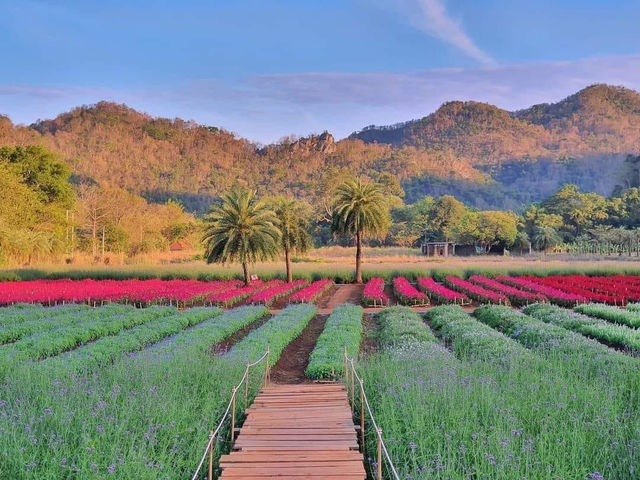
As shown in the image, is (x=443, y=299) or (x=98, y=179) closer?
Answer: (x=443, y=299)

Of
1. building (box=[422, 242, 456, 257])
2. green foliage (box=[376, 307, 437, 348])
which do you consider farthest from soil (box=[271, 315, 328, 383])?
building (box=[422, 242, 456, 257])

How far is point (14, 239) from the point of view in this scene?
48.6 meters

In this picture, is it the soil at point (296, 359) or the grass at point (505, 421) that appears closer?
the grass at point (505, 421)

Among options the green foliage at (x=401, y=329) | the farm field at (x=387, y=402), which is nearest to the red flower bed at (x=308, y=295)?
the green foliage at (x=401, y=329)

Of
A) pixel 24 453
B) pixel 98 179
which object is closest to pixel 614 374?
pixel 24 453

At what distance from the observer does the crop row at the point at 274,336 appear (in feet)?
43.3

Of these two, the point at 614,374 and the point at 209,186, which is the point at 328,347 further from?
the point at 209,186

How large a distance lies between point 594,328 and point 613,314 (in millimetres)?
4357

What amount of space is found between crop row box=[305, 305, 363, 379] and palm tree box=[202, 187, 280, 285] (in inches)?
461

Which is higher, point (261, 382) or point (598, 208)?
point (598, 208)

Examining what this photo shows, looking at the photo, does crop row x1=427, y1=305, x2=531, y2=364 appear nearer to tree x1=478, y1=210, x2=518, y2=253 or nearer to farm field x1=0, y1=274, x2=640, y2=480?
farm field x1=0, y1=274, x2=640, y2=480

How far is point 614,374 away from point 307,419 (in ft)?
17.9

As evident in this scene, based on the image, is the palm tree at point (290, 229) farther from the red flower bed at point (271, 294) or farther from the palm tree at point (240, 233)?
the palm tree at point (240, 233)

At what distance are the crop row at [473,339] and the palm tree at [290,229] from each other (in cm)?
1962
